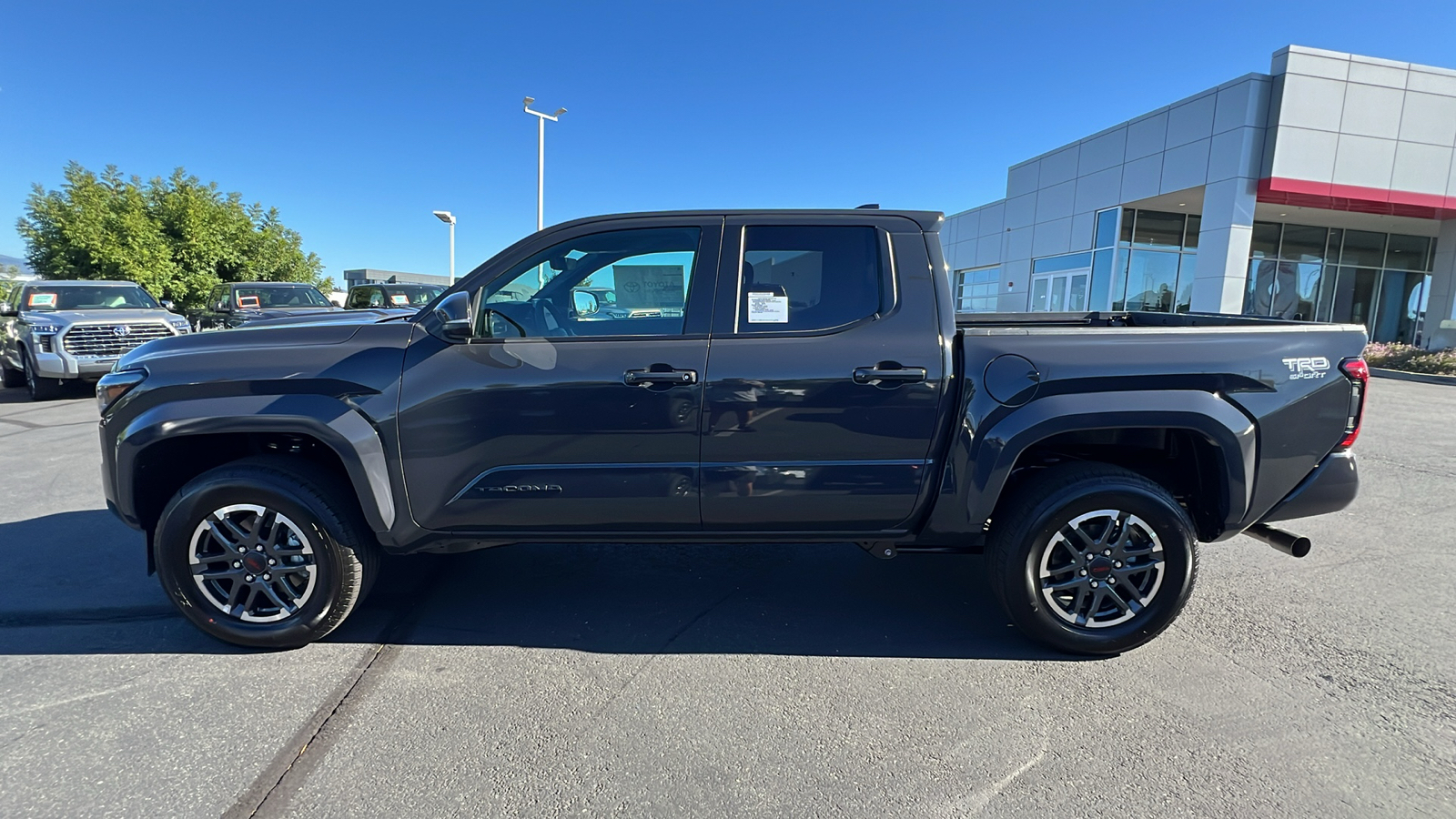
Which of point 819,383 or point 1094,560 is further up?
point 819,383

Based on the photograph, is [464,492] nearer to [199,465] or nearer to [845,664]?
[199,465]

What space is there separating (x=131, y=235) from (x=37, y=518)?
2355 centimetres

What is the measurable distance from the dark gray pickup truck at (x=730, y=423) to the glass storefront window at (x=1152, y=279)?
20985 mm

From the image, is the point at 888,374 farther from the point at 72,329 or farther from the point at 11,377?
the point at 11,377

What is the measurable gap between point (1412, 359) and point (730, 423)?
67.6 feet

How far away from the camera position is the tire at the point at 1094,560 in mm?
3047

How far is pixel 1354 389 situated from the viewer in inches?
118

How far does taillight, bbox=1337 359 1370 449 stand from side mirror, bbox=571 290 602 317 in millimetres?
3158

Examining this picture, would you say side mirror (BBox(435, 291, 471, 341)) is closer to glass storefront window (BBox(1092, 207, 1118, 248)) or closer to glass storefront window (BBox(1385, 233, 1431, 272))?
glass storefront window (BBox(1092, 207, 1118, 248))

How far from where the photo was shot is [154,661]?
3098 mm

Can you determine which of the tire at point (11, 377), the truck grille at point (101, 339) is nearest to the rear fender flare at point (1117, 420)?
the truck grille at point (101, 339)

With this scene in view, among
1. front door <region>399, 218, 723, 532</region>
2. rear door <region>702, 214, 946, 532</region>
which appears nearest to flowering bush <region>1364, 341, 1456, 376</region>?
rear door <region>702, 214, 946, 532</region>

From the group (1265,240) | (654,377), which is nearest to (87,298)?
(654,377)

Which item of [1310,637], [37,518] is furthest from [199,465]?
[1310,637]
